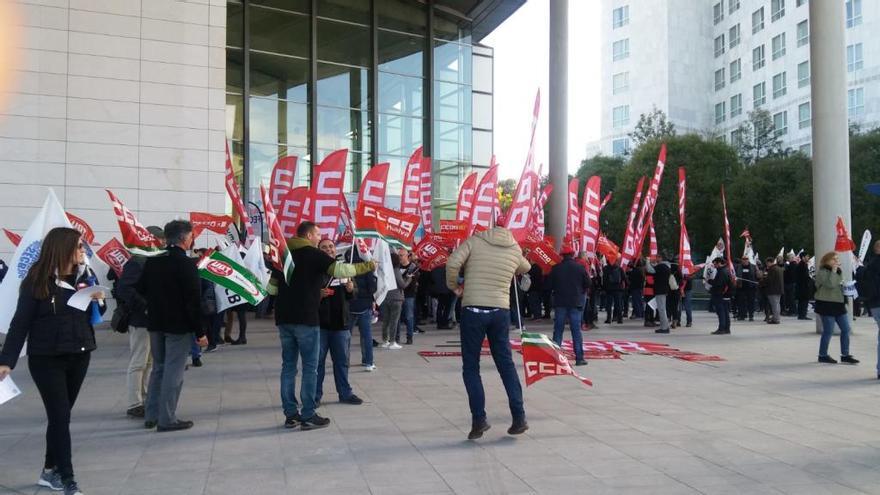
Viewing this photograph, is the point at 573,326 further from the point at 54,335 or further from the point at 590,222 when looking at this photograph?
the point at 54,335

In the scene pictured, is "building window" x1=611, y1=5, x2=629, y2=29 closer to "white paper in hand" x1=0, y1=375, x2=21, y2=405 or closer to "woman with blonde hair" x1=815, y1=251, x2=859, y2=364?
"woman with blonde hair" x1=815, y1=251, x2=859, y2=364

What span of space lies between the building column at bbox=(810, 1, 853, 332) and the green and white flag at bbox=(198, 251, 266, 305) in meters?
14.0

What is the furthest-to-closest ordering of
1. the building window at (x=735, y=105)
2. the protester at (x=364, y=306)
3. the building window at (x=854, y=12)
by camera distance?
the building window at (x=735, y=105), the building window at (x=854, y=12), the protester at (x=364, y=306)

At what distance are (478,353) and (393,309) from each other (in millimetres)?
7082

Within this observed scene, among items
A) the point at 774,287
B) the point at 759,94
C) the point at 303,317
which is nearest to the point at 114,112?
the point at 303,317

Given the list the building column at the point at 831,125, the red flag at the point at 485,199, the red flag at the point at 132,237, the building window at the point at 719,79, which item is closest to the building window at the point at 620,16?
the building window at the point at 719,79

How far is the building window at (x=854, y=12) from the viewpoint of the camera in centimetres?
5031

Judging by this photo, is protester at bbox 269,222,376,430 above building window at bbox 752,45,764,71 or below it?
below

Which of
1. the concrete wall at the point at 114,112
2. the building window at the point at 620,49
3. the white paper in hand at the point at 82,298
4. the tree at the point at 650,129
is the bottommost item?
the white paper in hand at the point at 82,298

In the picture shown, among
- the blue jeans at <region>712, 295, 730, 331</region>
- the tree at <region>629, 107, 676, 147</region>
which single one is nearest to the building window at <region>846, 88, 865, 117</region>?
the tree at <region>629, 107, 676, 147</region>

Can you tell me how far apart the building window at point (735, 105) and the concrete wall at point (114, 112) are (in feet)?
184

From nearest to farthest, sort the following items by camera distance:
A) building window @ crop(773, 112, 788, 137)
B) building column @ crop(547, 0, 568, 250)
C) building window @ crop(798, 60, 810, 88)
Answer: building column @ crop(547, 0, 568, 250)
building window @ crop(798, 60, 810, 88)
building window @ crop(773, 112, 788, 137)

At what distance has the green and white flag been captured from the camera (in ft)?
24.9

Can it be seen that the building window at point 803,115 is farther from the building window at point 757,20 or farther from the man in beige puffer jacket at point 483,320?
the man in beige puffer jacket at point 483,320
